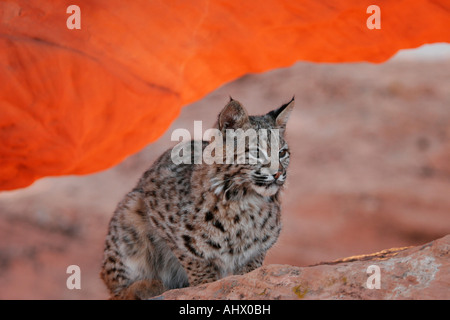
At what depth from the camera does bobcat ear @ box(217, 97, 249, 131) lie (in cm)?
427

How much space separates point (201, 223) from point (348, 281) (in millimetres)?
1473

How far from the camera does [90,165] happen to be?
22.6 feet

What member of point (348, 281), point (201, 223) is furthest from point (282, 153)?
point (348, 281)

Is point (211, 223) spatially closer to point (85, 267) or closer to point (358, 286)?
point (358, 286)

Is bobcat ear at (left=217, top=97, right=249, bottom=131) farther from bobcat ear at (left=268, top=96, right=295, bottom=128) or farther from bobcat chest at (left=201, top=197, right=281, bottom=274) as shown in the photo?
bobcat chest at (left=201, top=197, right=281, bottom=274)

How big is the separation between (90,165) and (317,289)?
431cm

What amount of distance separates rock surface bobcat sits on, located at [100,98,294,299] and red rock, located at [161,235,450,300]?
726 millimetres

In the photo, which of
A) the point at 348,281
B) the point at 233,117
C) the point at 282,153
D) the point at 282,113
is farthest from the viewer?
the point at 282,113

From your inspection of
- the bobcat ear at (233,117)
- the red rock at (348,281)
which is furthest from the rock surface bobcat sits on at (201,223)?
the red rock at (348,281)

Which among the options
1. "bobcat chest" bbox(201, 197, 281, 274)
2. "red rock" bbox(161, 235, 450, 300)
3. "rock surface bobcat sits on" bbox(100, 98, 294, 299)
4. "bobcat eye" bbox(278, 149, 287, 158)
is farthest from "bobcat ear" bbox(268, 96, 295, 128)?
"red rock" bbox(161, 235, 450, 300)

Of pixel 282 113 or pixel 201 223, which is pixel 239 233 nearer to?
pixel 201 223

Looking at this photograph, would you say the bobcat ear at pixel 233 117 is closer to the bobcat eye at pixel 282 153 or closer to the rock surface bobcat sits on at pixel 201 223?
the rock surface bobcat sits on at pixel 201 223

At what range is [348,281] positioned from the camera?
3430 mm

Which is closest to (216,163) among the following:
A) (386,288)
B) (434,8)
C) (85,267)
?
(386,288)
